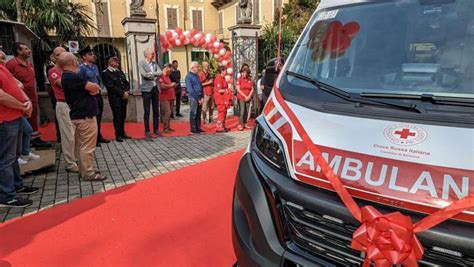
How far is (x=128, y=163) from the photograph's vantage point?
5922 millimetres

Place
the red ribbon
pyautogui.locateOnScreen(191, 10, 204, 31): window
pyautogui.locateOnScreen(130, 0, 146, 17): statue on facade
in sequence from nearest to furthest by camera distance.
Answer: the red ribbon < pyautogui.locateOnScreen(130, 0, 146, 17): statue on facade < pyautogui.locateOnScreen(191, 10, 204, 31): window

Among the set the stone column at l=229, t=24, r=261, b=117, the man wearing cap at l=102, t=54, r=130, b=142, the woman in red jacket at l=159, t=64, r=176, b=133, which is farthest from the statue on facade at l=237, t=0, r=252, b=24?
the man wearing cap at l=102, t=54, r=130, b=142

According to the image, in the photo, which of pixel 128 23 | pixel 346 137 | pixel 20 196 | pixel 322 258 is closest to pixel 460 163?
pixel 346 137

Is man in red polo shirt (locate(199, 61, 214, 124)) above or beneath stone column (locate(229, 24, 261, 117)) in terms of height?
beneath

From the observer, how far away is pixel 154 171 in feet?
17.9

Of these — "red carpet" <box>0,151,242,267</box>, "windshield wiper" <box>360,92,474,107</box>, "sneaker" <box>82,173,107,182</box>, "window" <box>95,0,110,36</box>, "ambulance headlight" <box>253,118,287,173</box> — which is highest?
"window" <box>95,0,110,36</box>

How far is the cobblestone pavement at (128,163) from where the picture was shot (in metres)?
4.39

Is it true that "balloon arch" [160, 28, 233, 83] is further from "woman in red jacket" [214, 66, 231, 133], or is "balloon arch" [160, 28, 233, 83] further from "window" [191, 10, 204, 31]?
"window" [191, 10, 204, 31]

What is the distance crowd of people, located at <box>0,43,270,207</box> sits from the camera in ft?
12.7

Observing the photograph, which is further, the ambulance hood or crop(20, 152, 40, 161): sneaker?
crop(20, 152, 40, 161): sneaker

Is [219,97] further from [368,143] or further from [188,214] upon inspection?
[368,143]

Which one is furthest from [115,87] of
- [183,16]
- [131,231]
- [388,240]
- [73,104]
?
[183,16]

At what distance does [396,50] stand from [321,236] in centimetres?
126

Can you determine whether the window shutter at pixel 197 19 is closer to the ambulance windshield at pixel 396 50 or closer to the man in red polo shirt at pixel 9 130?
the man in red polo shirt at pixel 9 130
